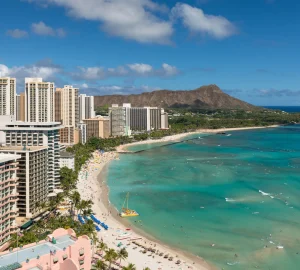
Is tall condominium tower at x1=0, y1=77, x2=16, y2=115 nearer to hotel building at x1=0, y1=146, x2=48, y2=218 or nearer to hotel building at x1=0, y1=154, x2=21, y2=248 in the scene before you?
hotel building at x1=0, y1=146, x2=48, y2=218

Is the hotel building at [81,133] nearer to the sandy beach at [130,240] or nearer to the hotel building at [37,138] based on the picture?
the sandy beach at [130,240]

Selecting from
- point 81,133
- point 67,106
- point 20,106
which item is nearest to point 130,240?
point 81,133

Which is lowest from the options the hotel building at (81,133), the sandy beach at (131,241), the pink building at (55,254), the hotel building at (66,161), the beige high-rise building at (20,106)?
the sandy beach at (131,241)

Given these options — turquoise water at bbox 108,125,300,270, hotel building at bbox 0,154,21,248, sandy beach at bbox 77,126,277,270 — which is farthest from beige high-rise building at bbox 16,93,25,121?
hotel building at bbox 0,154,21,248

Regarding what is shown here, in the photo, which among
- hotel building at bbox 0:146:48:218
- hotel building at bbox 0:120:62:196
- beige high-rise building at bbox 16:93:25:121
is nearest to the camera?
hotel building at bbox 0:146:48:218

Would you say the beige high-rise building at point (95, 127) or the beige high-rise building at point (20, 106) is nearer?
the beige high-rise building at point (20, 106)

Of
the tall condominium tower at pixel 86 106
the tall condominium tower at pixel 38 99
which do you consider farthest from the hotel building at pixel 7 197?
the tall condominium tower at pixel 86 106

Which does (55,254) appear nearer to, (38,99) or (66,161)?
(66,161)
